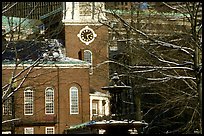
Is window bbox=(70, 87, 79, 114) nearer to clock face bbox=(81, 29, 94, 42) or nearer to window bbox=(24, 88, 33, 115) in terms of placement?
window bbox=(24, 88, 33, 115)

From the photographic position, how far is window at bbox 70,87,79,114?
5047cm

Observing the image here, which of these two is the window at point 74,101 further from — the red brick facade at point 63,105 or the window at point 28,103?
the window at point 28,103

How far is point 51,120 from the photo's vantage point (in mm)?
49594

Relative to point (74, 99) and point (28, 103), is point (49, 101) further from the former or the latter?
point (28, 103)

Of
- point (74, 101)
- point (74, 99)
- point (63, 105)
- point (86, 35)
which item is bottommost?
point (63, 105)

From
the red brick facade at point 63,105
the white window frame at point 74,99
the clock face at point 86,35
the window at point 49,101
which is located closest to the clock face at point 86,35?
the clock face at point 86,35

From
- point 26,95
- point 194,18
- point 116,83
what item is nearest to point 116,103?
point 116,83

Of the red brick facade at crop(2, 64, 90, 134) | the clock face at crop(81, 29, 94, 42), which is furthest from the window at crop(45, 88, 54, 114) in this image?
the clock face at crop(81, 29, 94, 42)

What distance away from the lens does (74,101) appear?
50.8 metres

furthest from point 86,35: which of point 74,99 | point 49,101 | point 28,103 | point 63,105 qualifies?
point 28,103

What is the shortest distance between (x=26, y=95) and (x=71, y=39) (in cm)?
1216

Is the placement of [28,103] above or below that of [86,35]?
below

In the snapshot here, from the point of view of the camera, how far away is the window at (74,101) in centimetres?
5047

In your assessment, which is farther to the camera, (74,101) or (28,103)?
(74,101)
